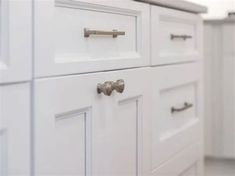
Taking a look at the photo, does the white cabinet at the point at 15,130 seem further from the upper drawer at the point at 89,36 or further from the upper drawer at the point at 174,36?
the upper drawer at the point at 174,36

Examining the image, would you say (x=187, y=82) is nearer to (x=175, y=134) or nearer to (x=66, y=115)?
(x=175, y=134)

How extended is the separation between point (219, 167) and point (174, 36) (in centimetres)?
104

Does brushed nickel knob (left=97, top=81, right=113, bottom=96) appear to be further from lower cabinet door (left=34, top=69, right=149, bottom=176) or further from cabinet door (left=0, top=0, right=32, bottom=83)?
cabinet door (left=0, top=0, right=32, bottom=83)

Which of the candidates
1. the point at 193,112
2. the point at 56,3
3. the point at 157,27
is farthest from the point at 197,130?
the point at 56,3

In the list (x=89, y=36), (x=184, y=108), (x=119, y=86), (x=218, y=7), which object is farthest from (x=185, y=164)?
(x=218, y=7)

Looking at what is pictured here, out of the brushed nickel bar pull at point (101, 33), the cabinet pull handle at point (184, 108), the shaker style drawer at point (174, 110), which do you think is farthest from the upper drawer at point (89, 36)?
the cabinet pull handle at point (184, 108)

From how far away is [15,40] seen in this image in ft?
2.19

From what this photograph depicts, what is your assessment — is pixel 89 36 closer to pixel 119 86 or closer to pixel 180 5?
pixel 119 86

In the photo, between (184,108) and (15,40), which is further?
(184,108)

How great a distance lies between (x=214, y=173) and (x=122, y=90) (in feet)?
4.24

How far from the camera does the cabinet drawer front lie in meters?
1.25

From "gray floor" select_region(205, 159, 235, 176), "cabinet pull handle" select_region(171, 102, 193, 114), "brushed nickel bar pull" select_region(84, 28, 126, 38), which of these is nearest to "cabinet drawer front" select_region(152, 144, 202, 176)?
"cabinet pull handle" select_region(171, 102, 193, 114)

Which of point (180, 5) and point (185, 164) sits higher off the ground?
point (180, 5)

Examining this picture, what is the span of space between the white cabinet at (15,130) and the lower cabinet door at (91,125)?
21 millimetres
